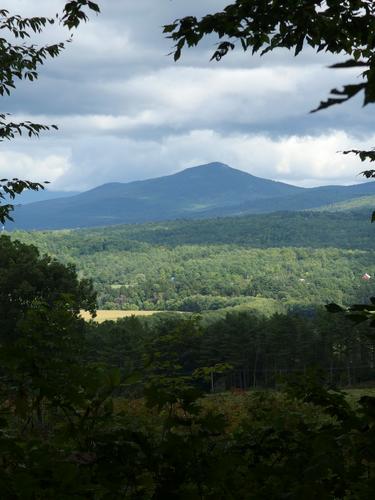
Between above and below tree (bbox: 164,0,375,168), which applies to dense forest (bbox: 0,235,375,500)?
below

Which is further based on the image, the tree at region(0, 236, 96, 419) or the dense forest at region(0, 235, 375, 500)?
the tree at region(0, 236, 96, 419)

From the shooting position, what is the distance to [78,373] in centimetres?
313

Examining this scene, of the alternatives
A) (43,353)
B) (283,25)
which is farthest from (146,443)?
(283,25)

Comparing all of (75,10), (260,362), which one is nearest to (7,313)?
(75,10)

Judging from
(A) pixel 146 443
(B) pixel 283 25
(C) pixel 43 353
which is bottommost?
(A) pixel 146 443

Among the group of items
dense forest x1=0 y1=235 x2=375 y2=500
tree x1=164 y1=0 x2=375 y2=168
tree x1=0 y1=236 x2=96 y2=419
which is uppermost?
tree x1=164 y1=0 x2=375 y2=168

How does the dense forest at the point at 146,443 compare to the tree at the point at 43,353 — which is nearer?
the dense forest at the point at 146,443

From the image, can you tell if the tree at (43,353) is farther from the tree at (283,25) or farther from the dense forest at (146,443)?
the tree at (283,25)

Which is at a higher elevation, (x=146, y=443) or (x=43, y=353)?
(x=43, y=353)

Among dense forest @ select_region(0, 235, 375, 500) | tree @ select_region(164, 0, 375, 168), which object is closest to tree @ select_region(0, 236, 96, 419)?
dense forest @ select_region(0, 235, 375, 500)

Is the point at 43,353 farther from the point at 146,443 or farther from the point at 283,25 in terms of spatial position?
the point at 283,25

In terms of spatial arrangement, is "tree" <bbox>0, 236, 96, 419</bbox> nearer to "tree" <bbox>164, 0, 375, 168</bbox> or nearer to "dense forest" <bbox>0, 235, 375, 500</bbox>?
"dense forest" <bbox>0, 235, 375, 500</bbox>

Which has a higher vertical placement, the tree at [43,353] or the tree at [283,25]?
the tree at [283,25]

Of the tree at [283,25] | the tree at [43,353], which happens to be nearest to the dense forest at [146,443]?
the tree at [43,353]
